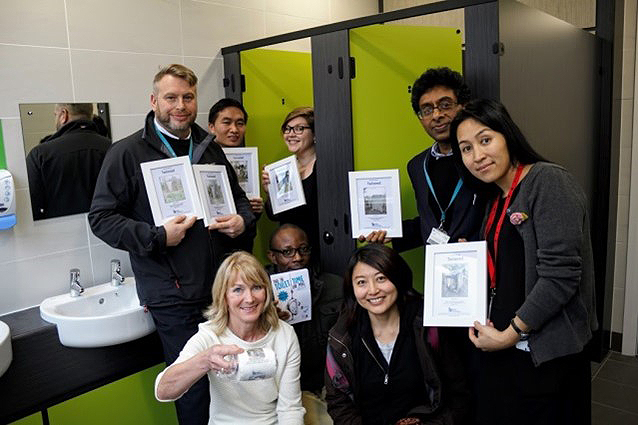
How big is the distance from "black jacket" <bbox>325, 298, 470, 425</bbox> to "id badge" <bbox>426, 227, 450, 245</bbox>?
0.22 m

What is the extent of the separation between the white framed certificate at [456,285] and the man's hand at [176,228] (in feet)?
3.02

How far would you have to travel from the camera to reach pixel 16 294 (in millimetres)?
2426

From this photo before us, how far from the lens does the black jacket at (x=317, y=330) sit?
2.43 m

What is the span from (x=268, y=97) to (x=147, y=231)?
1.34 metres

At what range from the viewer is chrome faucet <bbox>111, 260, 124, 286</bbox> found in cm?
265

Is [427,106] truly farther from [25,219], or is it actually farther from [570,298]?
[25,219]

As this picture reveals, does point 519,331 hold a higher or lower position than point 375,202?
lower

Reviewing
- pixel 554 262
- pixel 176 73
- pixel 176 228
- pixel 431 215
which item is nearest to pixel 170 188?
pixel 176 228

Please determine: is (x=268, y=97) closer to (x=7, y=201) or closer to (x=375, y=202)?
(x=375, y=202)

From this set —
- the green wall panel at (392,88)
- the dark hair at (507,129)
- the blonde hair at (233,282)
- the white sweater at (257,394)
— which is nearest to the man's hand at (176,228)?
the blonde hair at (233,282)

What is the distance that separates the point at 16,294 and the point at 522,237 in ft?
6.74

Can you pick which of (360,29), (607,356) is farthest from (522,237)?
(607,356)

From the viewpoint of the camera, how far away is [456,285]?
68.0 inches

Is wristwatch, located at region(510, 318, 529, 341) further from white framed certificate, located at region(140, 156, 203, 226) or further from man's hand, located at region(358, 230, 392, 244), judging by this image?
white framed certificate, located at region(140, 156, 203, 226)
